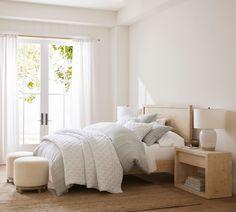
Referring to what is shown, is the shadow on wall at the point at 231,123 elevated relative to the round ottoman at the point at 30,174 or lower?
elevated

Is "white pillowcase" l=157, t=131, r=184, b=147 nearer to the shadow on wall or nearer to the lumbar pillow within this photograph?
the lumbar pillow

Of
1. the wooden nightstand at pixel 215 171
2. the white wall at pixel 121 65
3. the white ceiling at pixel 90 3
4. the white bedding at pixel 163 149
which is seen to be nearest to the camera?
the wooden nightstand at pixel 215 171

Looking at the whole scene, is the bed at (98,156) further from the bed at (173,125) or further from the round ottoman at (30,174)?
the round ottoman at (30,174)

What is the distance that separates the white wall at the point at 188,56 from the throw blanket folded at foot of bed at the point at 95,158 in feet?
3.59

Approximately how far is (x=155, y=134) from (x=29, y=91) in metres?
2.96

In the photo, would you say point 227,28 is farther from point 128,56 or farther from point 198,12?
point 128,56

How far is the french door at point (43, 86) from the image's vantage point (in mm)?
7398

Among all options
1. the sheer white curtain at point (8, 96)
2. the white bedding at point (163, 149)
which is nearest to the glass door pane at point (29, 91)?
the sheer white curtain at point (8, 96)

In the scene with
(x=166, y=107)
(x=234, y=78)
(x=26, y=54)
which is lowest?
(x=166, y=107)

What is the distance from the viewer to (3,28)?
7.18 m

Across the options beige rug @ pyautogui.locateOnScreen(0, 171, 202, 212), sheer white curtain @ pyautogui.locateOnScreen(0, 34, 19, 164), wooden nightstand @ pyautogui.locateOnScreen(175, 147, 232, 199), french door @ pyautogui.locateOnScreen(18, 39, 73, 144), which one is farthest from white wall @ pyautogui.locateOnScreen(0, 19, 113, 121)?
wooden nightstand @ pyautogui.locateOnScreen(175, 147, 232, 199)

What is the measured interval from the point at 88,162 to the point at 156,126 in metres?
1.23

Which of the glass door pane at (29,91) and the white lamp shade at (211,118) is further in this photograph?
the glass door pane at (29,91)

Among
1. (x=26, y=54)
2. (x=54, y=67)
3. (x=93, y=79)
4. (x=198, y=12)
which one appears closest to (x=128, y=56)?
(x=93, y=79)
